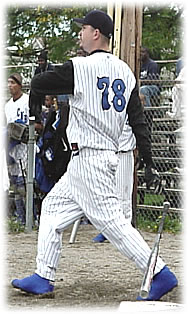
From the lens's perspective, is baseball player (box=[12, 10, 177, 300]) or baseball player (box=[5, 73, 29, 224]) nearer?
baseball player (box=[12, 10, 177, 300])

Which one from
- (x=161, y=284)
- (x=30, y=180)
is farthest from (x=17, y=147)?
(x=161, y=284)

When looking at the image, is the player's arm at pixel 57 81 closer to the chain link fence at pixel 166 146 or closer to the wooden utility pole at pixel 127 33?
the wooden utility pole at pixel 127 33

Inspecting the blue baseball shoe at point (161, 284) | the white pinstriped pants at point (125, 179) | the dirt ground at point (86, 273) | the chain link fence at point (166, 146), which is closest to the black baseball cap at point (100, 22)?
the blue baseball shoe at point (161, 284)

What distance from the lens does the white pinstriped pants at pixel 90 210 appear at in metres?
5.54

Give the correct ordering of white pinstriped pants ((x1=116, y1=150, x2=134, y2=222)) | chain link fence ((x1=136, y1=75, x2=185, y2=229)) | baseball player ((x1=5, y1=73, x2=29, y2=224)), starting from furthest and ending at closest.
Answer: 1. chain link fence ((x1=136, y1=75, x2=185, y2=229))
2. baseball player ((x1=5, y1=73, x2=29, y2=224))
3. white pinstriped pants ((x1=116, y1=150, x2=134, y2=222))

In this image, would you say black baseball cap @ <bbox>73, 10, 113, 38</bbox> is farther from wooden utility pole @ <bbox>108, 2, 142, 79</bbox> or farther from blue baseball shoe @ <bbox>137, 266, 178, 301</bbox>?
wooden utility pole @ <bbox>108, 2, 142, 79</bbox>

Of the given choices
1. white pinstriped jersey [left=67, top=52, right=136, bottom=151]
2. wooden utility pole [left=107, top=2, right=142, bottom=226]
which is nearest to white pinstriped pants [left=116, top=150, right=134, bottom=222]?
wooden utility pole [left=107, top=2, right=142, bottom=226]

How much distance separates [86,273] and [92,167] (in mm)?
1659

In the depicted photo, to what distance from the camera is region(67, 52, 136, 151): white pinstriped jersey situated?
5547 millimetres

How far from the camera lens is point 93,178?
18.3 feet

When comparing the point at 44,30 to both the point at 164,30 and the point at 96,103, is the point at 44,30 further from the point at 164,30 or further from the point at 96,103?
the point at 96,103

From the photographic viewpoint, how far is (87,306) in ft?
18.0

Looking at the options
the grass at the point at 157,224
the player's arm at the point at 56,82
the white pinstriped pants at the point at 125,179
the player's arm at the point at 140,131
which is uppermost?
the player's arm at the point at 56,82

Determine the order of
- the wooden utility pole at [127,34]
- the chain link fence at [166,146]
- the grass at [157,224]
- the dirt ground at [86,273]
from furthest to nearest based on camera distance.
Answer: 1. the chain link fence at [166,146]
2. the grass at [157,224]
3. the wooden utility pole at [127,34]
4. the dirt ground at [86,273]
